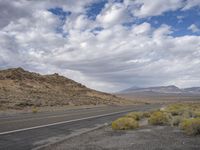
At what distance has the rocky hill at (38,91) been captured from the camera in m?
50.9

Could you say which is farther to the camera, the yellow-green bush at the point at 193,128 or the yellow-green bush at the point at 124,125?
the yellow-green bush at the point at 124,125

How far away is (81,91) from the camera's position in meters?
90.5

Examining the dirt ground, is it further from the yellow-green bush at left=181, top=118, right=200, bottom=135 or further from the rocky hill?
the rocky hill

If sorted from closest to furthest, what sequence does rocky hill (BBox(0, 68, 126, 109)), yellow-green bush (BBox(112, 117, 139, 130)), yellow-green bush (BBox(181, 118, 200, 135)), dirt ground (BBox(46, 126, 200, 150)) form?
dirt ground (BBox(46, 126, 200, 150))
yellow-green bush (BBox(181, 118, 200, 135))
yellow-green bush (BBox(112, 117, 139, 130))
rocky hill (BBox(0, 68, 126, 109))

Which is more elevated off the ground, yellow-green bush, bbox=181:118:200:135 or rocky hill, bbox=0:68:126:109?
rocky hill, bbox=0:68:126:109

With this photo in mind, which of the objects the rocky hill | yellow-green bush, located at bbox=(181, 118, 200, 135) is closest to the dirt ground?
yellow-green bush, located at bbox=(181, 118, 200, 135)

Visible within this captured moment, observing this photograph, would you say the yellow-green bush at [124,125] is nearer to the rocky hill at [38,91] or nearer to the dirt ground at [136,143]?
the dirt ground at [136,143]

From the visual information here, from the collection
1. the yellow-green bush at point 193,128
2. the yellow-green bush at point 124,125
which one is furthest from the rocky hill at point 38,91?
the yellow-green bush at point 193,128

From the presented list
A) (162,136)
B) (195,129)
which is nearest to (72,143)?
(162,136)

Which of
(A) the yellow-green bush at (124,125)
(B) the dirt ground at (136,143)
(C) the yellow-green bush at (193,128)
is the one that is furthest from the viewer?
(A) the yellow-green bush at (124,125)

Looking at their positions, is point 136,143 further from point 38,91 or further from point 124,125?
point 38,91

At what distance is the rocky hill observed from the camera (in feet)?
167

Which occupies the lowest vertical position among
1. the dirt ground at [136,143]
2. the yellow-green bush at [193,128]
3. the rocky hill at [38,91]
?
the dirt ground at [136,143]

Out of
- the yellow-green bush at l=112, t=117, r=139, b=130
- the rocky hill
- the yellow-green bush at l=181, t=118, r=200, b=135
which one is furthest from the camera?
the rocky hill
